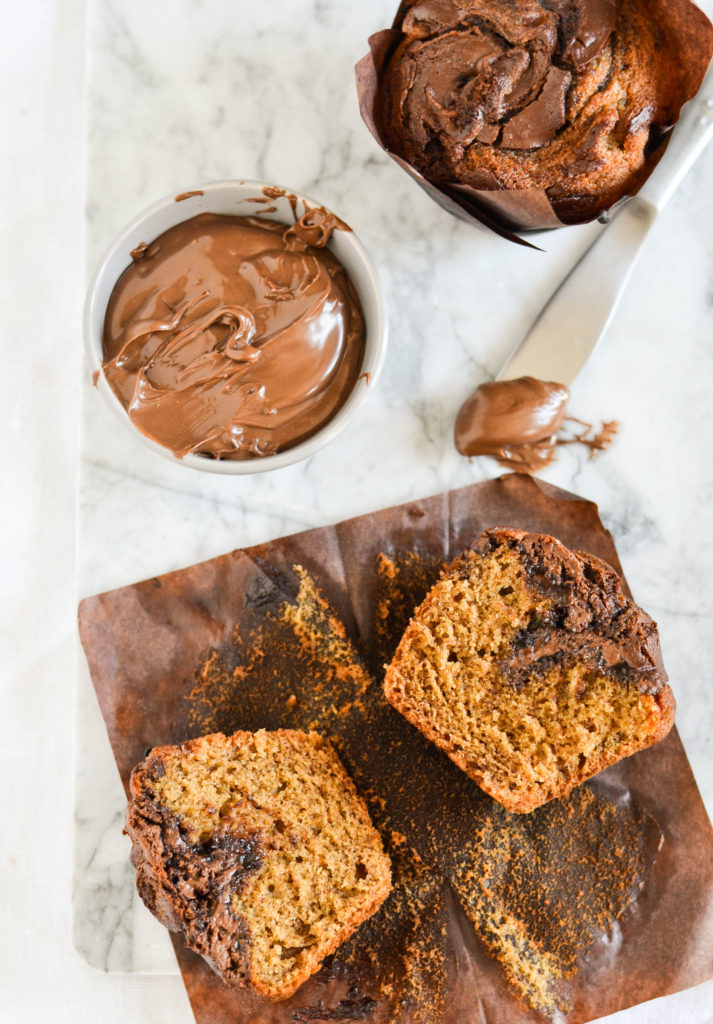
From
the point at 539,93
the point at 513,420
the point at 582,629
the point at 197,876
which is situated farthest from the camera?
the point at 513,420

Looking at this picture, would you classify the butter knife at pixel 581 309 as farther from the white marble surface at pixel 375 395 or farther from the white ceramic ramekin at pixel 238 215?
the white ceramic ramekin at pixel 238 215

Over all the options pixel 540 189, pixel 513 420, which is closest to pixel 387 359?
pixel 513 420

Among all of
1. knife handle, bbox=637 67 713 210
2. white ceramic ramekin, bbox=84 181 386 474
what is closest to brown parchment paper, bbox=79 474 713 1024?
white ceramic ramekin, bbox=84 181 386 474

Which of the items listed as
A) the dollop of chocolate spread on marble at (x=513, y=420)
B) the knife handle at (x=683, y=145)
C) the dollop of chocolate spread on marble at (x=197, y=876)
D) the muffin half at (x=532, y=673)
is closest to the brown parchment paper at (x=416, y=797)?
the dollop of chocolate spread on marble at (x=513, y=420)

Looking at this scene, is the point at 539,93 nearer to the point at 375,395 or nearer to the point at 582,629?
the point at 375,395

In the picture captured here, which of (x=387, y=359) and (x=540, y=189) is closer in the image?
(x=540, y=189)

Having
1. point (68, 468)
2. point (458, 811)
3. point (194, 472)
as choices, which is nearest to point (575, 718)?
point (458, 811)

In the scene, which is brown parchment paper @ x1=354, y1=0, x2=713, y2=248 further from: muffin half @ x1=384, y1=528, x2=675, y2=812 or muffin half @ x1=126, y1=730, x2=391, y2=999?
muffin half @ x1=126, y1=730, x2=391, y2=999
